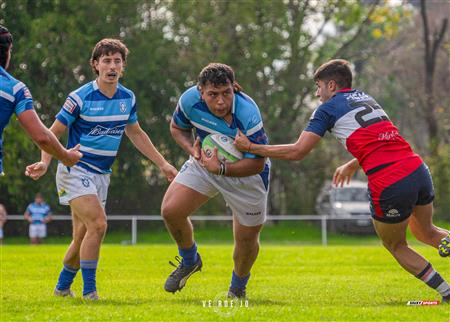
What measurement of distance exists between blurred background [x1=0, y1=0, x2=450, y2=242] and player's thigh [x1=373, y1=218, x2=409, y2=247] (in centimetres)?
2281

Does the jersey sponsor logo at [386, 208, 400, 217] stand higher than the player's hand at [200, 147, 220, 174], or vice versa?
the player's hand at [200, 147, 220, 174]

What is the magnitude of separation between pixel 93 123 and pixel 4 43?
1.94m

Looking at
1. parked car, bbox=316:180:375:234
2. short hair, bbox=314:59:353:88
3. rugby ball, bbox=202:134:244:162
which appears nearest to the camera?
short hair, bbox=314:59:353:88

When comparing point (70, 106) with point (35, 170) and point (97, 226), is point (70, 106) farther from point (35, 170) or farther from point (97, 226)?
point (97, 226)

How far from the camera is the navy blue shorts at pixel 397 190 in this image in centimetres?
792

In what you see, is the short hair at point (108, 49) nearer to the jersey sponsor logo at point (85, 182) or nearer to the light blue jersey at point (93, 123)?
the light blue jersey at point (93, 123)

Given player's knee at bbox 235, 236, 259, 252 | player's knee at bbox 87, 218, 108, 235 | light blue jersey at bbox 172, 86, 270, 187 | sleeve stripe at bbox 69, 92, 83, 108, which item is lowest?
player's knee at bbox 235, 236, 259, 252

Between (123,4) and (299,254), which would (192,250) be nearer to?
(299,254)

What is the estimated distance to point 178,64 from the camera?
1334 inches

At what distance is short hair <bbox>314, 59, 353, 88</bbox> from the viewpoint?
830cm

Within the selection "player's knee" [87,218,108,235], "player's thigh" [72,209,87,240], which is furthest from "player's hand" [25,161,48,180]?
"player's thigh" [72,209,87,240]

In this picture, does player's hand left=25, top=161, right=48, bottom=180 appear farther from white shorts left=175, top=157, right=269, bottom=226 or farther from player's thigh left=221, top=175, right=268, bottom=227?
player's thigh left=221, top=175, right=268, bottom=227

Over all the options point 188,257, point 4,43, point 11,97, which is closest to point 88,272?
point 188,257

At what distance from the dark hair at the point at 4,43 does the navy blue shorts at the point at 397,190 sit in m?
3.15
